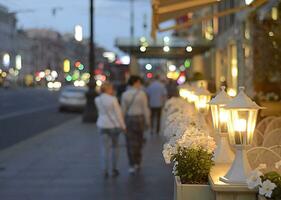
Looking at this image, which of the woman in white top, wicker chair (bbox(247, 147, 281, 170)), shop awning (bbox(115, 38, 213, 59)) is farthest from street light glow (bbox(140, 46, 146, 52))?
wicker chair (bbox(247, 147, 281, 170))

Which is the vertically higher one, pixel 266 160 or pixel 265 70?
pixel 265 70

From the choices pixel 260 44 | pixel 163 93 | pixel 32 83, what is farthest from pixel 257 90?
pixel 32 83

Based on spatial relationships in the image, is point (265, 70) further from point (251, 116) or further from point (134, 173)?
point (251, 116)

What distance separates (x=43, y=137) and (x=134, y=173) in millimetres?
8847

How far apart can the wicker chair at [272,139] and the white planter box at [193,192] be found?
253 cm

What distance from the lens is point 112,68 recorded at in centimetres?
5147

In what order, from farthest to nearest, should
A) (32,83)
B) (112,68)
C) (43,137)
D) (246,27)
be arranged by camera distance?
(32,83) → (112,68) → (246,27) → (43,137)

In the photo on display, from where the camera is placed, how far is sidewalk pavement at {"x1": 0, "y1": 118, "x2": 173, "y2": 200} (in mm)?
10156

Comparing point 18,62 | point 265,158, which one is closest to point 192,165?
point 265,158

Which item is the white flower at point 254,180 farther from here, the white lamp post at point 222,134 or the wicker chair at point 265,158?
the white lamp post at point 222,134

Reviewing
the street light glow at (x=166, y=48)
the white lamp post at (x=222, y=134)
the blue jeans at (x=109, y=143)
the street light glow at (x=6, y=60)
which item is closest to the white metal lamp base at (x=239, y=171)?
the white lamp post at (x=222, y=134)

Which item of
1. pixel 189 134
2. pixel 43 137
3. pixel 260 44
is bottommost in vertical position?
pixel 43 137

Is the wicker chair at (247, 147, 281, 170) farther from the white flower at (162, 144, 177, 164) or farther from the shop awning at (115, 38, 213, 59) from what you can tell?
the shop awning at (115, 38, 213, 59)

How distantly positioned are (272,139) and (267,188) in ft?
11.1
